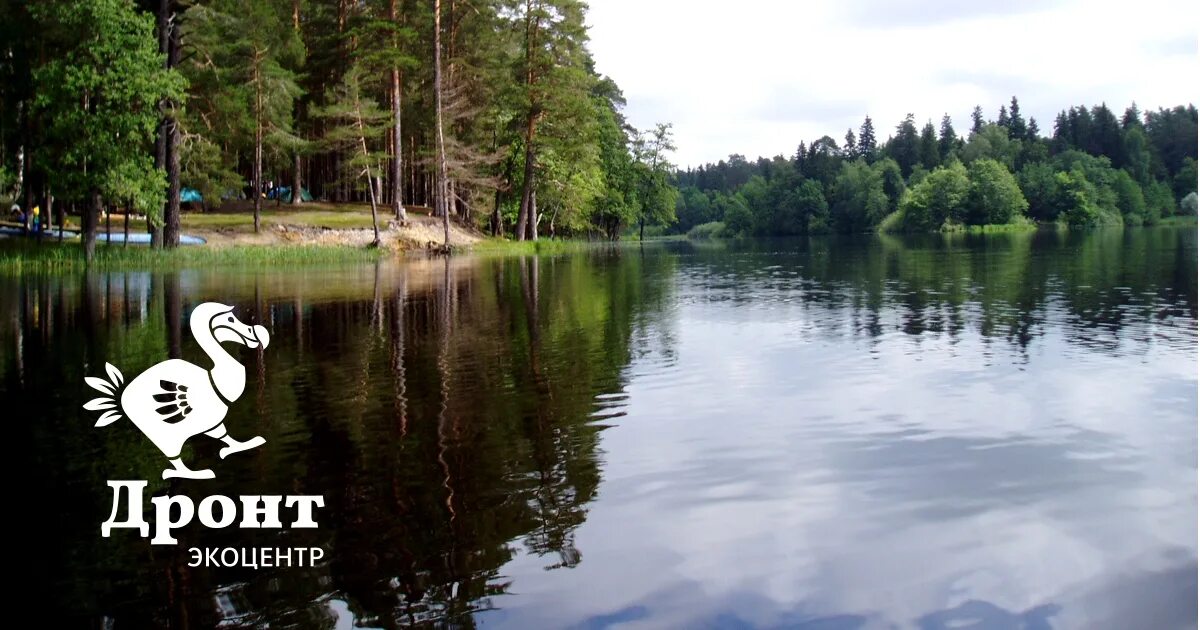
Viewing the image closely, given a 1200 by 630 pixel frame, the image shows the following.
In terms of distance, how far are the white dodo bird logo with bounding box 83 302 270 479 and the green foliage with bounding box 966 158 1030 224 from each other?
493 feet

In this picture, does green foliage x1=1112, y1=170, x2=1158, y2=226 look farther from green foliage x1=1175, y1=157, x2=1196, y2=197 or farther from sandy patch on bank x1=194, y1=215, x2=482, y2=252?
sandy patch on bank x1=194, y1=215, x2=482, y2=252

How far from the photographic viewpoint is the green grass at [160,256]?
37844 millimetres

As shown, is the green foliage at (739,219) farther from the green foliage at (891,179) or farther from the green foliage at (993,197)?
the green foliage at (993,197)

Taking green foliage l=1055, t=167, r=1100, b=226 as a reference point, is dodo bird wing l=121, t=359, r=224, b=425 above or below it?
below

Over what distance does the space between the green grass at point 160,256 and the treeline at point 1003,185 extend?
118 m

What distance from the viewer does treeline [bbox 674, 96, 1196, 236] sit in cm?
15338

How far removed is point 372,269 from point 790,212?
155 m

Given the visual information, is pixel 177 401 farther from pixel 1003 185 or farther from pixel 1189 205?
pixel 1189 205

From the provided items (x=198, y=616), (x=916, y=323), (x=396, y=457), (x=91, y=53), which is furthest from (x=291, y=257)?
(x=198, y=616)

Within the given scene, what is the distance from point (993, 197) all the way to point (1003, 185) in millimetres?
2594

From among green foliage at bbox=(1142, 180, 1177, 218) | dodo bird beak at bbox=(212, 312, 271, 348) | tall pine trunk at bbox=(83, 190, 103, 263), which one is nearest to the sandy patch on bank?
tall pine trunk at bbox=(83, 190, 103, 263)

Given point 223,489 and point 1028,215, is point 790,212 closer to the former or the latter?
point 1028,215

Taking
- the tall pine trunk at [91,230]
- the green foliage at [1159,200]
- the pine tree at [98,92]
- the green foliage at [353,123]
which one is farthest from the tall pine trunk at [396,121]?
the green foliage at [1159,200]

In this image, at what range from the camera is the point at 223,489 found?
26.5 feet
